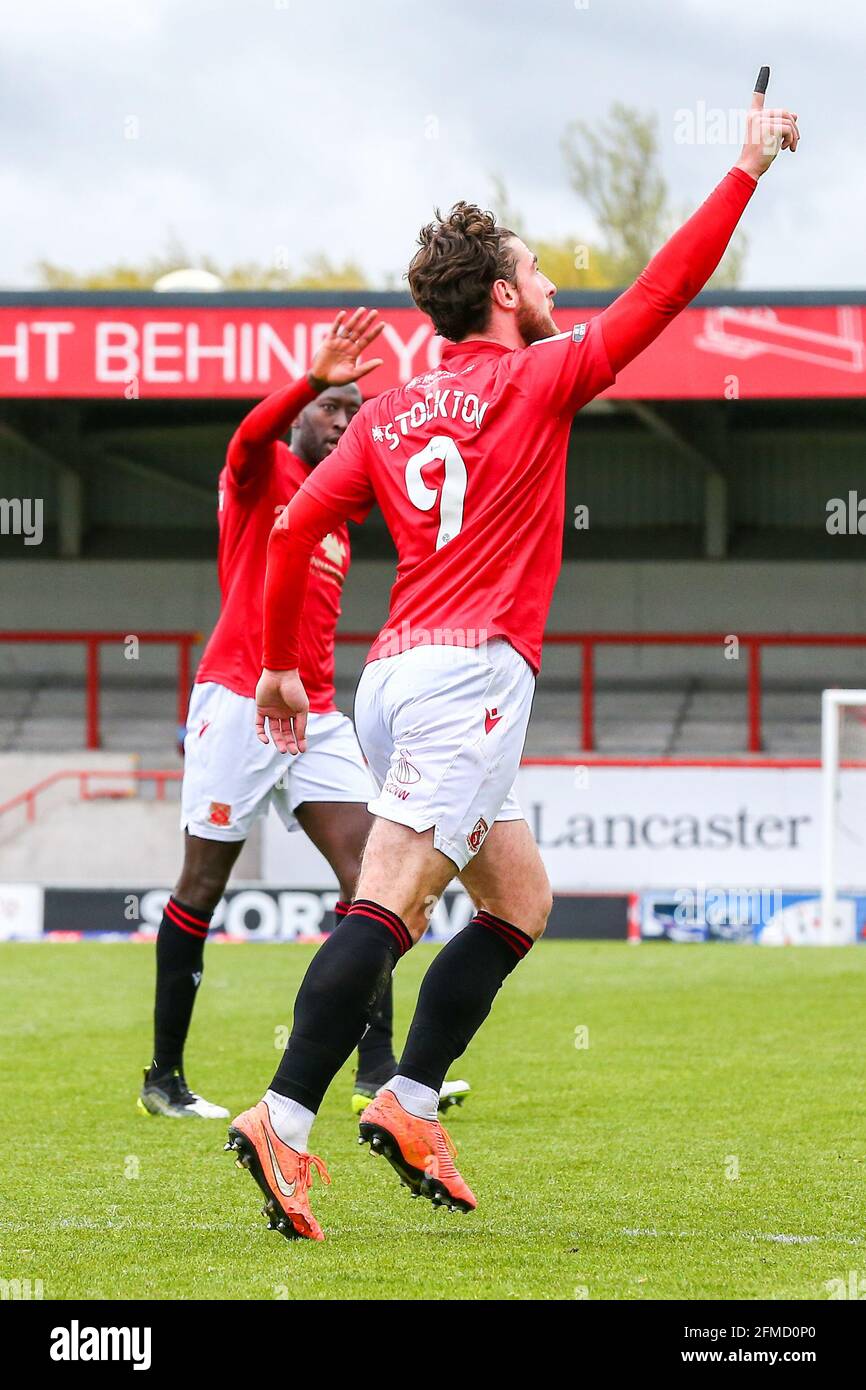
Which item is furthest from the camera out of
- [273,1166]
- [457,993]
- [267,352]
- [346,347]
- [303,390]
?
[267,352]

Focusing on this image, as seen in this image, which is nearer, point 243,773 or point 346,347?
point 346,347

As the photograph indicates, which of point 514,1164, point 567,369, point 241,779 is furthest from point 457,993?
point 241,779

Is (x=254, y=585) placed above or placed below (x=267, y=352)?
below

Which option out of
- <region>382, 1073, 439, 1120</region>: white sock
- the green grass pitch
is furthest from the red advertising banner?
<region>382, 1073, 439, 1120</region>: white sock

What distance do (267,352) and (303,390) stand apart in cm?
1270

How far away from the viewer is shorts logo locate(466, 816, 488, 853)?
342cm

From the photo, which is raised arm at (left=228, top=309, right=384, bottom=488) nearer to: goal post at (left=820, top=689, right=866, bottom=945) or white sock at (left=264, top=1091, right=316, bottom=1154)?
white sock at (left=264, top=1091, right=316, bottom=1154)

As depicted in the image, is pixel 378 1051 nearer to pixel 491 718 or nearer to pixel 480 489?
pixel 491 718

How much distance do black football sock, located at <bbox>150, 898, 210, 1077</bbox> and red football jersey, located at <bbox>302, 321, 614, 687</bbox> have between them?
1890 mm

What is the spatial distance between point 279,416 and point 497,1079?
245 cm

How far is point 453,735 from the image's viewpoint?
338cm

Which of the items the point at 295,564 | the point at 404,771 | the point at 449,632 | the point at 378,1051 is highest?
the point at 295,564

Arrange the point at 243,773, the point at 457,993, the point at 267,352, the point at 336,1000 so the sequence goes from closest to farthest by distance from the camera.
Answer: the point at 336,1000
the point at 457,993
the point at 243,773
the point at 267,352

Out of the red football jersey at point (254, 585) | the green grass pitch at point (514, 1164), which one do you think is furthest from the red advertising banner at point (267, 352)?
the red football jersey at point (254, 585)
